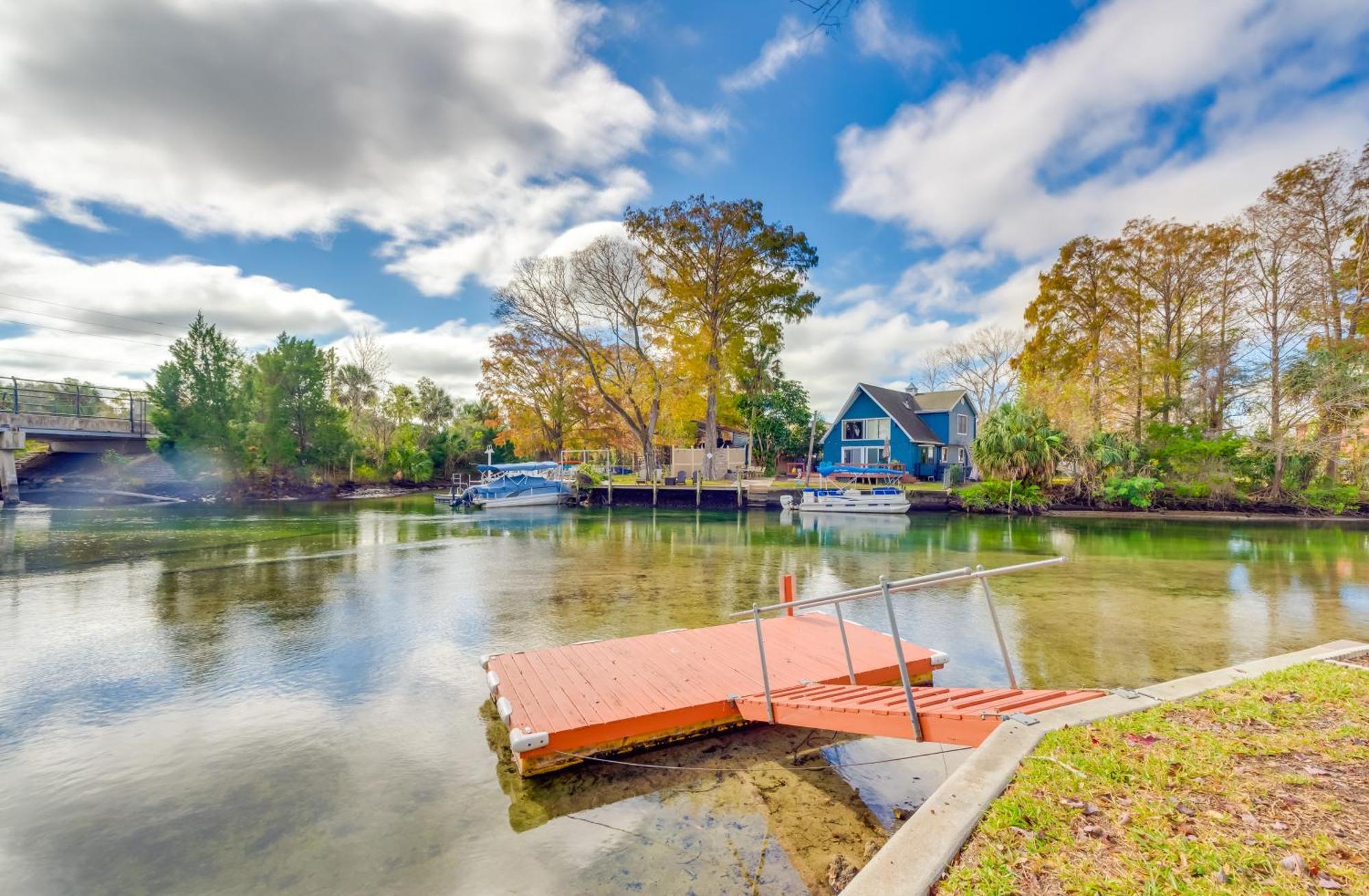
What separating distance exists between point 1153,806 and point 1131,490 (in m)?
29.1

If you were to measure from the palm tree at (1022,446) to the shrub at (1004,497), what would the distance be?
543 millimetres

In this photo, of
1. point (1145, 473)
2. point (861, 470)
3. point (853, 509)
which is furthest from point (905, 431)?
point (1145, 473)

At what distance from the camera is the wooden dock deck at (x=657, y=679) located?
15.9 ft

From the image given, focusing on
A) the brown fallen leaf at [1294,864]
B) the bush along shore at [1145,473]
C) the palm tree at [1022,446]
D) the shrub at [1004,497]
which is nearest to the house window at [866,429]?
the bush along shore at [1145,473]

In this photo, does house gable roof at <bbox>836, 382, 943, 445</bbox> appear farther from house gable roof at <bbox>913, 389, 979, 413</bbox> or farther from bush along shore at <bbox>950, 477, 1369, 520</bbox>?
bush along shore at <bbox>950, 477, 1369, 520</bbox>

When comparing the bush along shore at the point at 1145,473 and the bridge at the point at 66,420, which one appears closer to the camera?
the bush along shore at the point at 1145,473

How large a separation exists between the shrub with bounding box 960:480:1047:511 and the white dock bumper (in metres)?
26.9

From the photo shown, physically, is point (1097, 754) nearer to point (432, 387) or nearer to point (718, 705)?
point (718, 705)

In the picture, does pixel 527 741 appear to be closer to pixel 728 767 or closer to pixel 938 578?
pixel 728 767

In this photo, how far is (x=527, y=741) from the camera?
453 centimetres

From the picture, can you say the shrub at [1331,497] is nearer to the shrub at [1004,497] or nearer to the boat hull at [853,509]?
the shrub at [1004,497]

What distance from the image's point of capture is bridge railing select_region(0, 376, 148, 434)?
29.4 m

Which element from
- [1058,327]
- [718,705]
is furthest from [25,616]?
[1058,327]

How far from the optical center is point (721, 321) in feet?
112
